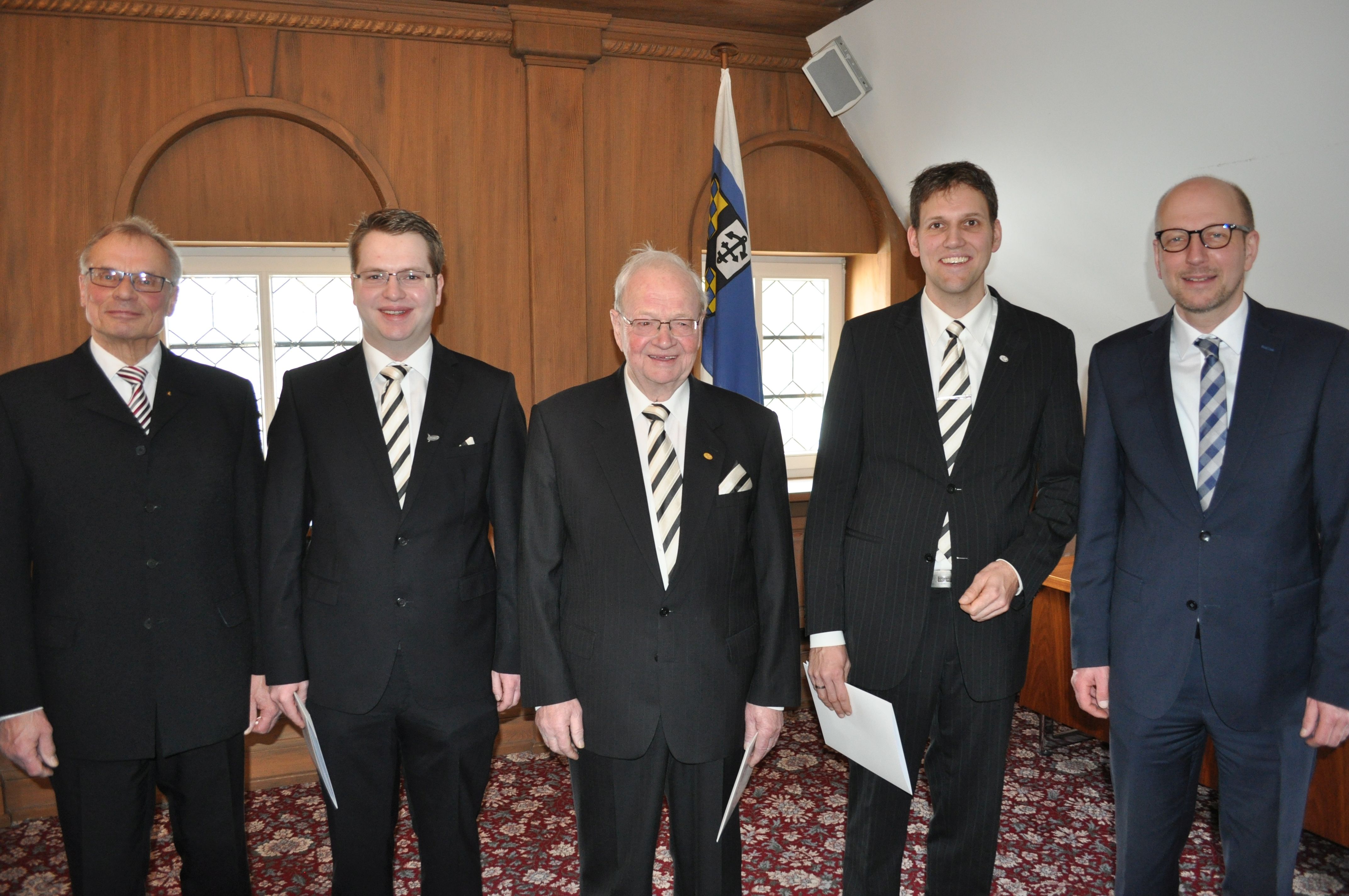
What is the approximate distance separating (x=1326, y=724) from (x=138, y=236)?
2.67 metres

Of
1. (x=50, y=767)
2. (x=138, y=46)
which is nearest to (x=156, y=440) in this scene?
(x=50, y=767)

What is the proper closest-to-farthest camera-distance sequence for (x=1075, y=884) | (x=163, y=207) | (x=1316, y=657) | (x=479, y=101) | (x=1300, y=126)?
(x=1316, y=657) < (x=1300, y=126) < (x=1075, y=884) < (x=163, y=207) < (x=479, y=101)

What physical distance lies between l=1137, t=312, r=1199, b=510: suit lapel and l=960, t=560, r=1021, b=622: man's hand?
0.39 metres

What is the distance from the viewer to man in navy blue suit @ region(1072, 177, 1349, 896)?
1.84m

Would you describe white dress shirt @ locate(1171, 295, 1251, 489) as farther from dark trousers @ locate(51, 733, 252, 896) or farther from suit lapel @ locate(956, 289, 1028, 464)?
dark trousers @ locate(51, 733, 252, 896)

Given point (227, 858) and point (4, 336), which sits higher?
point (4, 336)

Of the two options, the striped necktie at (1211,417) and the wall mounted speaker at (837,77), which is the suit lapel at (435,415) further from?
the wall mounted speaker at (837,77)

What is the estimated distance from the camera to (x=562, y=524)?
6.33 ft

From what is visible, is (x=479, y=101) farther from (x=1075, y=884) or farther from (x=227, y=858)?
(x=1075, y=884)

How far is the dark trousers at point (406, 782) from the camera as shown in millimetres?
2020

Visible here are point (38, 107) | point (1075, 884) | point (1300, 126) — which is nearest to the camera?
point (1300, 126)

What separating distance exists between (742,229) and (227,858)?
9.89ft

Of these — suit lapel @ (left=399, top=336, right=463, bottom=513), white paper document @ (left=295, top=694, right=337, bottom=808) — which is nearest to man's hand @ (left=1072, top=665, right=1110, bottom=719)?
suit lapel @ (left=399, top=336, right=463, bottom=513)

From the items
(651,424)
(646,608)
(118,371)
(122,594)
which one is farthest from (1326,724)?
(118,371)
